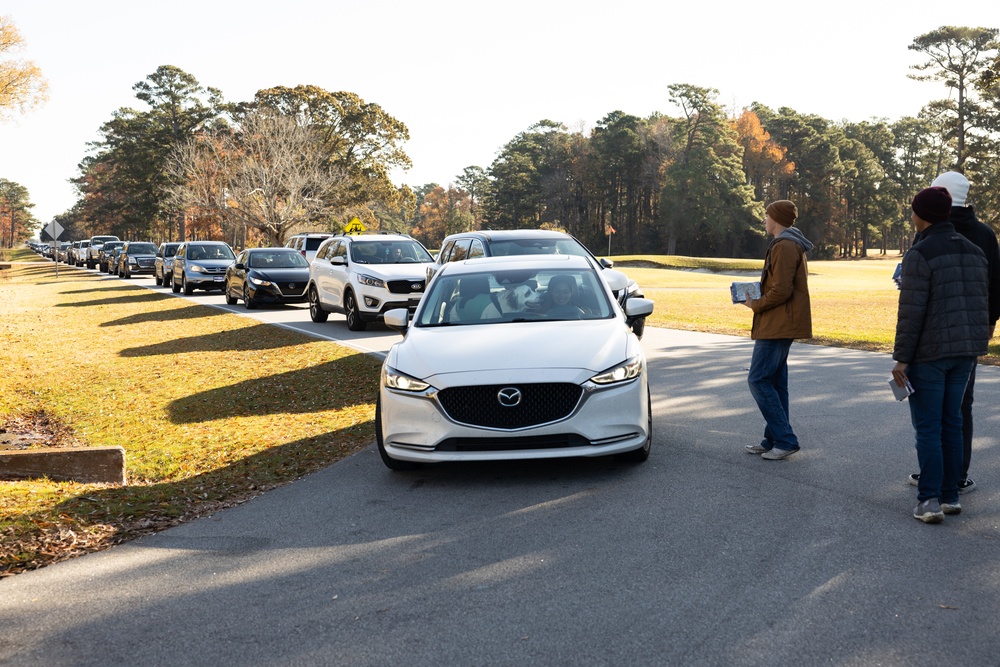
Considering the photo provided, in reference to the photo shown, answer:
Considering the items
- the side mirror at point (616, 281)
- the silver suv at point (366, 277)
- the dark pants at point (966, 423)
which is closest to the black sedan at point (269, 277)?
the silver suv at point (366, 277)

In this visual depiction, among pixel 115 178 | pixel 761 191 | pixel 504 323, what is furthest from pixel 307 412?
pixel 761 191

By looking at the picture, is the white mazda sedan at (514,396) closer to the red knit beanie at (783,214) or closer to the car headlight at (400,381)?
the car headlight at (400,381)

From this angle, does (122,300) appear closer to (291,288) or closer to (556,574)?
(291,288)

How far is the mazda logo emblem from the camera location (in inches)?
245

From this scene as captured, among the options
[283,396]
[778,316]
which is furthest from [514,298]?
[283,396]

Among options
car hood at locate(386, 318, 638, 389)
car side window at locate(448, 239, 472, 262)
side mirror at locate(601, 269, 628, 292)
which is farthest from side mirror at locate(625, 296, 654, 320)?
car side window at locate(448, 239, 472, 262)

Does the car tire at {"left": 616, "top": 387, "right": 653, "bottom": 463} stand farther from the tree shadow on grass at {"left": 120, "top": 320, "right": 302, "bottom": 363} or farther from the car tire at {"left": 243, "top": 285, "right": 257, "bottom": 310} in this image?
the car tire at {"left": 243, "top": 285, "right": 257, "bottom": 310}

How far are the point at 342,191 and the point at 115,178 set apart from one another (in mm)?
42655

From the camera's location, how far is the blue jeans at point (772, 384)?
6.87m

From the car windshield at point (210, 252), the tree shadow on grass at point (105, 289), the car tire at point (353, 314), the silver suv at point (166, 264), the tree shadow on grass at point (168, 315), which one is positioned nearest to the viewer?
the car tire at point (353, 314)

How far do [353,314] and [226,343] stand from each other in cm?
277

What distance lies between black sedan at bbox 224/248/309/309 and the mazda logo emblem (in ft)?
60.3

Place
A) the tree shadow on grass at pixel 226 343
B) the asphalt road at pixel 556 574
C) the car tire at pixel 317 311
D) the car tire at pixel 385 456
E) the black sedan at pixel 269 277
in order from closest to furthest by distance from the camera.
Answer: the asphalt road at pixel 556 574 < the car tire at pixel 385 456 < the tree shadow on grass at pixel 226 343 < the car tire at pixel 317 311 < the black sedan at pixel 269 277

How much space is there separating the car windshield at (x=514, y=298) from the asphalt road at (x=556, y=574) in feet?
4.12
